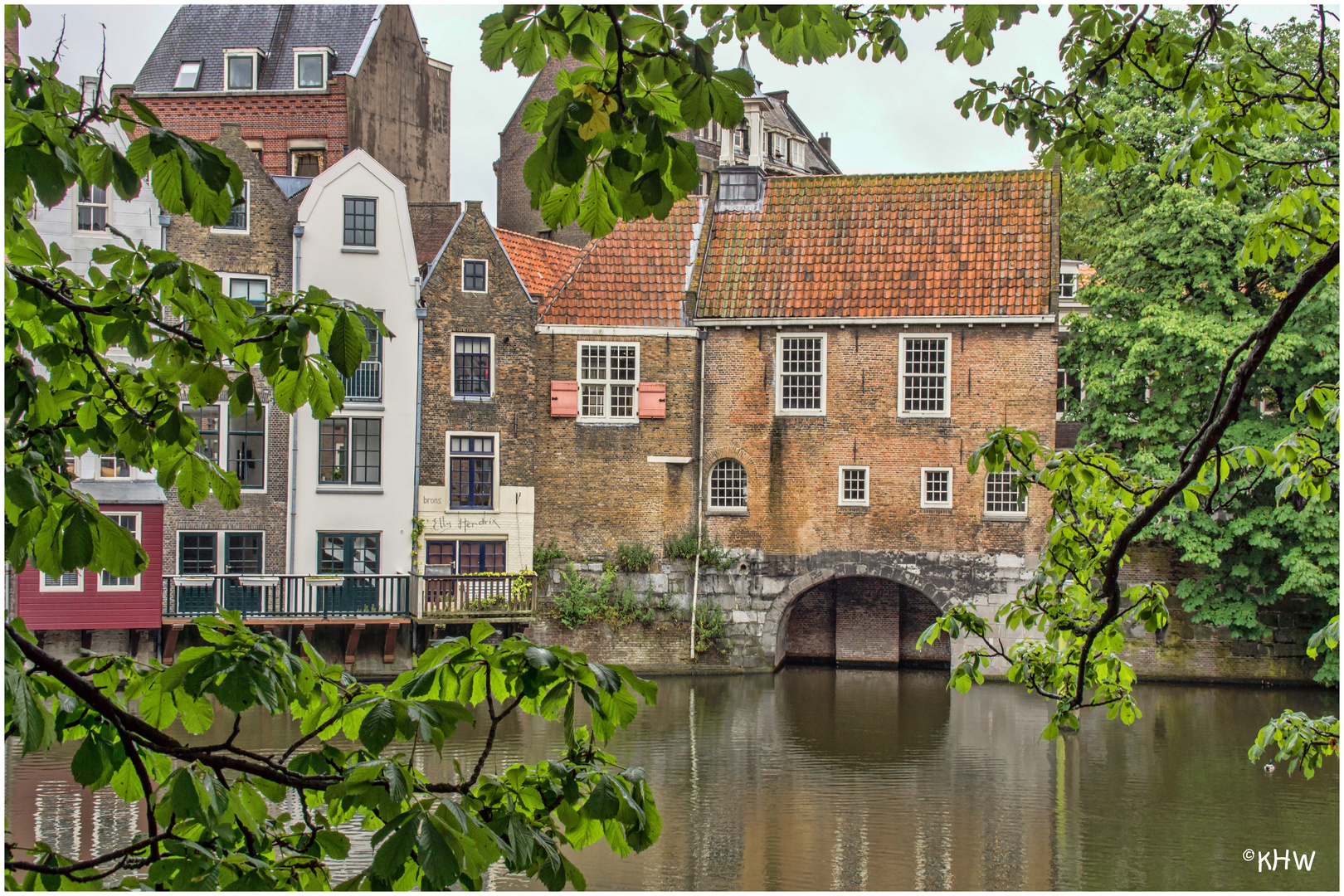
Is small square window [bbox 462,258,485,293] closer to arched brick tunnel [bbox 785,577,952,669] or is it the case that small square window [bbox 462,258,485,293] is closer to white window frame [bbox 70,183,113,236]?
white window frame [bbox 70,183,113,236]

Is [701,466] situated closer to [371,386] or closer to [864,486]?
[864,486]

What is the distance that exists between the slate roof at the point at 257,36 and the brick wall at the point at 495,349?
34.1 feet

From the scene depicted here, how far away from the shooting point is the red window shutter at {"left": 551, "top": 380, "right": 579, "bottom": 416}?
2527cm

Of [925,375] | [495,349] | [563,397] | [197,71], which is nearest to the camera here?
[925,375]

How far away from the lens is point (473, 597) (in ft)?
78.4

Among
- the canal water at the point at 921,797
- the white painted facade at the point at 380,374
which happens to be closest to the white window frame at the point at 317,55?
the white painted facade at the point at 380,374

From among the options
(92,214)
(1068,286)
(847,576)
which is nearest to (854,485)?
(847,576)

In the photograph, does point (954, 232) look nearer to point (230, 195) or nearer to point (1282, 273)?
point (1282, 273)

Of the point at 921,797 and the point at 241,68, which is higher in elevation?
the point at 241,68

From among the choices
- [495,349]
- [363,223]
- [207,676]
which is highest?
[363,223]

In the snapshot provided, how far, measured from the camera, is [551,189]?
2482mm

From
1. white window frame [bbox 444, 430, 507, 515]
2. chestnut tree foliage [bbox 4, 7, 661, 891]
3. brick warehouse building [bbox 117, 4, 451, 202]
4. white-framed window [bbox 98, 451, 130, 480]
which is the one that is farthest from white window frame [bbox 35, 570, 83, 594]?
chestnut tree foliage [bbox 4, 7, 661, 891]

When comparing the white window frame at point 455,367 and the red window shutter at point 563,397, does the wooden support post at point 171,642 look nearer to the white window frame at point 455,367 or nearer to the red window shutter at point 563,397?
the white window frame at point 455,367

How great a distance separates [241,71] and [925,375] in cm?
2017
